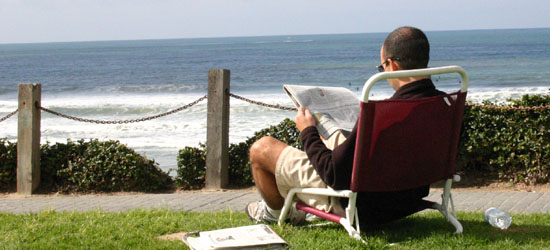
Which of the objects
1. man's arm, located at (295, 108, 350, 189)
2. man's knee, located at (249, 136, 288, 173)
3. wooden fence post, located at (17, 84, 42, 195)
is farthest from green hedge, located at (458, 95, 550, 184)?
wooden fence post, located at (17, 84, 42, 195)

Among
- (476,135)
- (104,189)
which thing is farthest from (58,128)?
(476,135)

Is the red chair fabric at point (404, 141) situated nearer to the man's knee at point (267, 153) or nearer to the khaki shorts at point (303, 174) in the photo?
the khaki shorts at point (303, 174)

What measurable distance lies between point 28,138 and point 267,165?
4823 mm

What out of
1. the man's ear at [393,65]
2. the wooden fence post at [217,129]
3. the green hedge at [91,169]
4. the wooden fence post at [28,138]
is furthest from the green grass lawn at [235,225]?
the wooden fence post at [28,138]

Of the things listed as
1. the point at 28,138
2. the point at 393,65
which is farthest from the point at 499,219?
the point at 28,138

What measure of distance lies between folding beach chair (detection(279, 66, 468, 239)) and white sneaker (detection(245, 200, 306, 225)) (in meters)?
0.48

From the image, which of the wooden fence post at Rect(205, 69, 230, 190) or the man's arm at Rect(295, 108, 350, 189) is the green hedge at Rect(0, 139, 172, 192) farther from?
the man's arm at Rect(295, 108, 350, 189)

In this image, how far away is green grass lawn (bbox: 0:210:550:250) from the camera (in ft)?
12.8

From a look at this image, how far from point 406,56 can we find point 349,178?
828 millimetres

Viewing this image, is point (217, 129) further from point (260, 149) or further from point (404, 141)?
point (404, 141)

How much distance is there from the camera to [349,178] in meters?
3.78

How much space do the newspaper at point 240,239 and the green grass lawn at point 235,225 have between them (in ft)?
0.37

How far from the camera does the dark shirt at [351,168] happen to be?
371 centimetres

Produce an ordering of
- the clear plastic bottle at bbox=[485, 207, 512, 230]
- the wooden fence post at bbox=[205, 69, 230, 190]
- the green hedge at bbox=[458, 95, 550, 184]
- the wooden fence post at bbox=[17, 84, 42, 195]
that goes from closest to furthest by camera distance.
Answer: the clear plastic bottle at bbox=[485, 207, 512, 230]
the green hedge at bbox=[458, 95, 550, 184]
the wooden fence post at bbox=[205, 69, 230, 190]
the wooden fence post at bbox=[17, 84, 42, 195]
